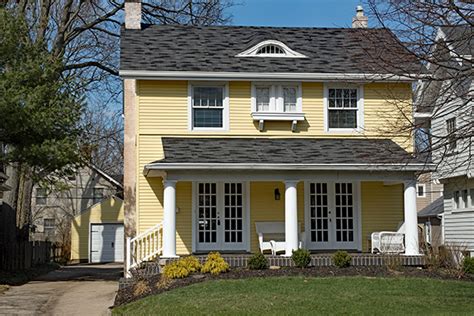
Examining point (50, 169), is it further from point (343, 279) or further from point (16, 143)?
point (343, 279)

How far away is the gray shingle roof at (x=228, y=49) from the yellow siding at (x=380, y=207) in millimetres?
3810

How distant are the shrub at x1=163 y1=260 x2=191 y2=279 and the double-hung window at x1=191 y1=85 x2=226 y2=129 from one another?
5819 mm

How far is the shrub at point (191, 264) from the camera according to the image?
727 inches

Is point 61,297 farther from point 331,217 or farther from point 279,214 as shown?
point 331,217

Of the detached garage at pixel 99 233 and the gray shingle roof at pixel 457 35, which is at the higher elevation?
the gray shingle roof at pixel 457 35

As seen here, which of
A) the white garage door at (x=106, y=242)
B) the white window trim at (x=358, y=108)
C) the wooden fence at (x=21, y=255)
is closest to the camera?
the white window trim at (x=358, y=108)

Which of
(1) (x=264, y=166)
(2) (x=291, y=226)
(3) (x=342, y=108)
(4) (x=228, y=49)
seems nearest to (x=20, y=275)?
(4) (x=228, y=49)

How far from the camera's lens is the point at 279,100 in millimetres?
23141

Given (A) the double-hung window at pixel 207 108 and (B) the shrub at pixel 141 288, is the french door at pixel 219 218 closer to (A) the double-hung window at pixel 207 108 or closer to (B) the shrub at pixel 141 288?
(A) the double-hung window at pixel 207 108

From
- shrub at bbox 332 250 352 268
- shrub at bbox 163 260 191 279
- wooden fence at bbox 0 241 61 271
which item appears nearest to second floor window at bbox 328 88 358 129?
shrub at bbox 332 250 352 268

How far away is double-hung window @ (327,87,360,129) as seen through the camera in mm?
→ 23516

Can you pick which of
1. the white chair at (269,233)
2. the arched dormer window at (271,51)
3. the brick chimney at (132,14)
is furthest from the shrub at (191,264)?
the brick chimney at (132,14)

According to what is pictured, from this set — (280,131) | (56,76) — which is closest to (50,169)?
(56,76)

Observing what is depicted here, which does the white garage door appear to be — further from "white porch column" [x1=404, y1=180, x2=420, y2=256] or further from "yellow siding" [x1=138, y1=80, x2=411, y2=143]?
"white porch column" [x1=404, y1=180, x2=420, y2=256]
